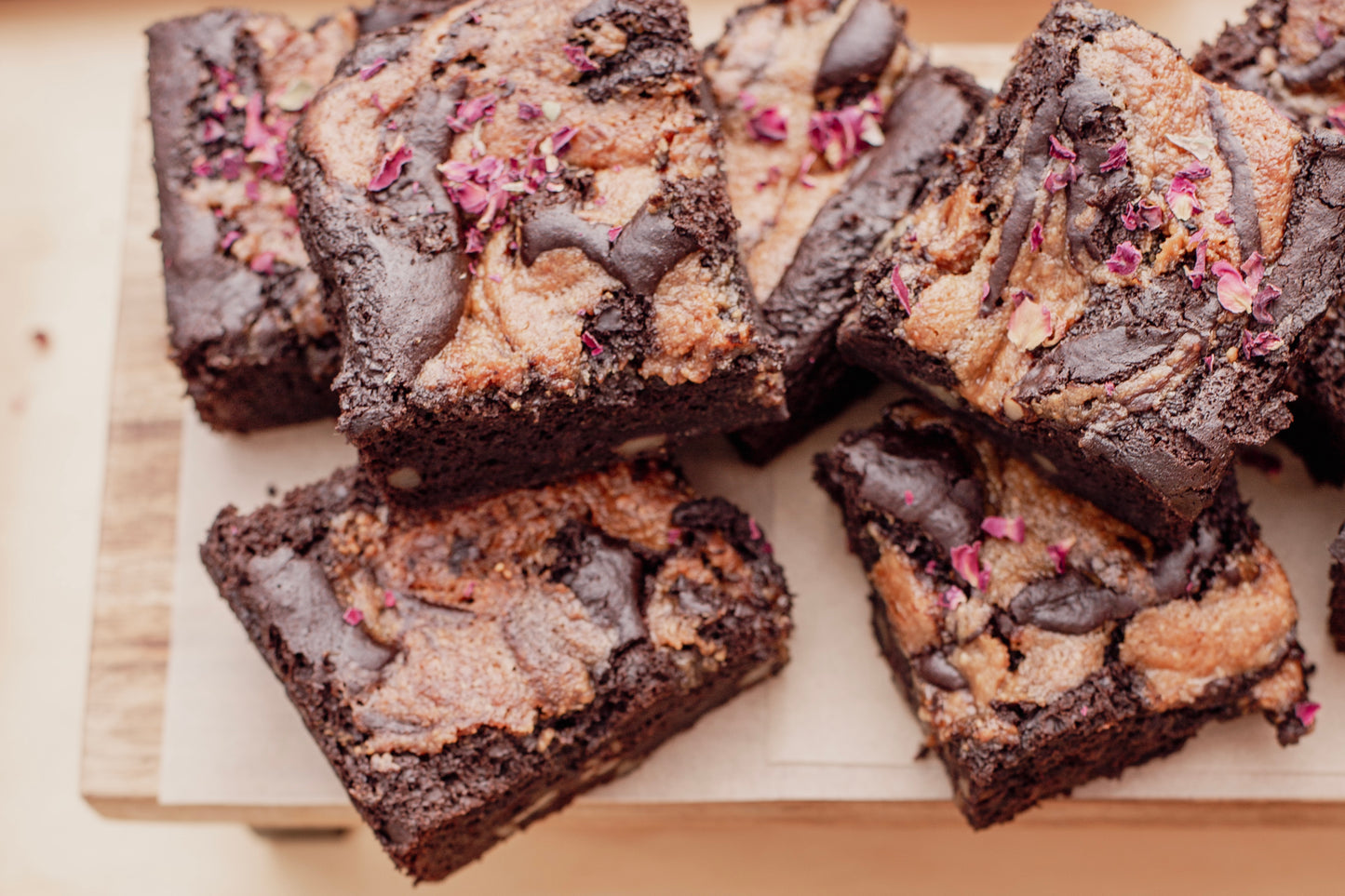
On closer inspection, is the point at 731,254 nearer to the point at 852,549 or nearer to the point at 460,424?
the point at 460,424

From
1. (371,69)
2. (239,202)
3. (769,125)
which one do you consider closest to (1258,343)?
(769,125)

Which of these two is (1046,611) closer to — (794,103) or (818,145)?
(818,145)

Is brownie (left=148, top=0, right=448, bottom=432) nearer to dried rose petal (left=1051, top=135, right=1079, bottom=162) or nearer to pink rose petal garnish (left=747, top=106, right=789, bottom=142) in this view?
pink rose petal garnish (left=747, top=106, right=789, bottom=142)

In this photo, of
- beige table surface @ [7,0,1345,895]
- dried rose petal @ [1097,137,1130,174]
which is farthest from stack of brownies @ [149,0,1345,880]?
beige table surface @ [7,0,1345,895]

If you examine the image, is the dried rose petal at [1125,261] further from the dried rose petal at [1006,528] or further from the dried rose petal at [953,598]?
the dried rose petal at [953,598]

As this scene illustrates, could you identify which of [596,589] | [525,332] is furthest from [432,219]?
[596,589]

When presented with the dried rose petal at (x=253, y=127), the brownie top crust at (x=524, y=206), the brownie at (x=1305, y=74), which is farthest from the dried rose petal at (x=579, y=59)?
the brownie at (x=1305, y=74)
